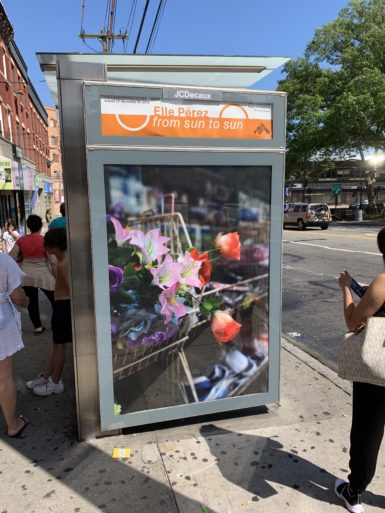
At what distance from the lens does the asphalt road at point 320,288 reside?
5586 millimetres

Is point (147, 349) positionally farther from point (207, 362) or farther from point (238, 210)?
point (238, 210)

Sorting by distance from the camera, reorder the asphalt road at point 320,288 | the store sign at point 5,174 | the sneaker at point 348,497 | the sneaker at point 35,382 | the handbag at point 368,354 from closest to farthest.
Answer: the handbag at point 368,354 → the sneaker at point 348,497 → the sneaker at point 35,382 → the asphalt road at point 320,288 → the store sign at point 5,174

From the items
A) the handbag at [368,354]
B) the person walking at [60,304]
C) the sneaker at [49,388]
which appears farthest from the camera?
the sneaker at [49,388]

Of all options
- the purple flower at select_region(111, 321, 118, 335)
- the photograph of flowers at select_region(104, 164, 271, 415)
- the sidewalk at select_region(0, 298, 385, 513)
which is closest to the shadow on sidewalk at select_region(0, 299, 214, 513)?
the sidewalk at select_region(0, 298, 385, 513)

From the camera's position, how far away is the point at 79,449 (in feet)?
9.60

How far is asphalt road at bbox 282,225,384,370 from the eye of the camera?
559 cm

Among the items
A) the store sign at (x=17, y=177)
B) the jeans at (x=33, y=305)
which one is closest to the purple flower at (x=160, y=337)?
the jeans at (x=33, y=305)

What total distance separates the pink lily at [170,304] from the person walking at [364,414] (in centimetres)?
120

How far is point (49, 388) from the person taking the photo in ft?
12.4

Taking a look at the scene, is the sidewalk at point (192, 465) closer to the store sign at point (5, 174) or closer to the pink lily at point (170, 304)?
the pink lily at point (170, 304)

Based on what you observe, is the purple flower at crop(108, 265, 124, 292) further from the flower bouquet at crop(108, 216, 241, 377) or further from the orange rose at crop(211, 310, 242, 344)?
the orange rose at crop(211, 310, 242, 344)

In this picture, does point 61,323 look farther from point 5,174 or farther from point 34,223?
point 5,174

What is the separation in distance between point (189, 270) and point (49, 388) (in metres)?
1.91

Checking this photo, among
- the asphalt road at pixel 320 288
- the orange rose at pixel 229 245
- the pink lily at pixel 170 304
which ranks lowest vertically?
the asphalt road at pixel 320 288
